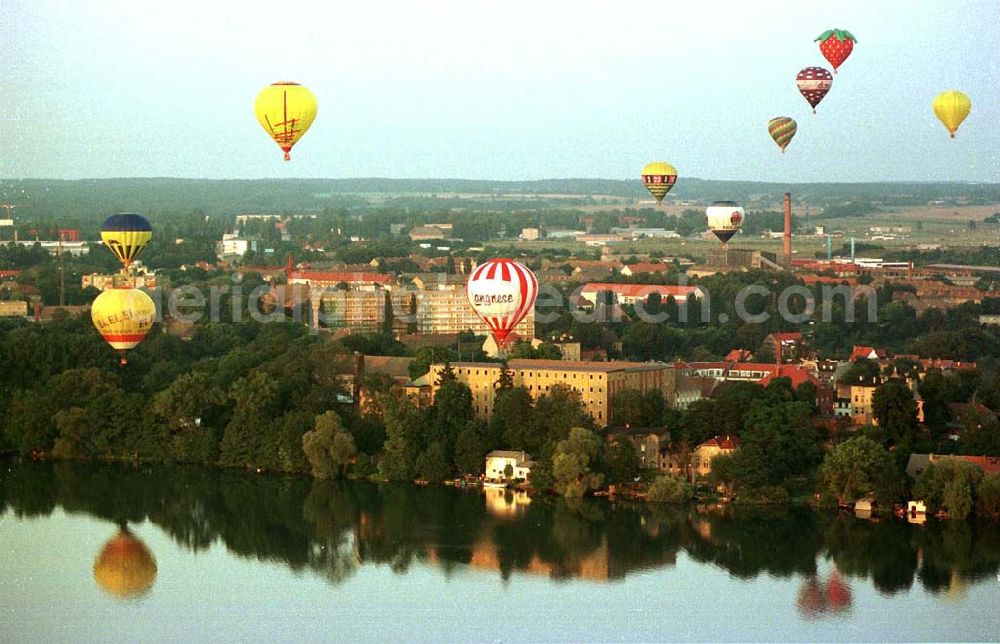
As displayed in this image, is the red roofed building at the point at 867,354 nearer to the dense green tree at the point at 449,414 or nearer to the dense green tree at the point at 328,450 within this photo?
the dense green tree at the point at 449,414

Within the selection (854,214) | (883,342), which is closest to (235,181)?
(854,214)

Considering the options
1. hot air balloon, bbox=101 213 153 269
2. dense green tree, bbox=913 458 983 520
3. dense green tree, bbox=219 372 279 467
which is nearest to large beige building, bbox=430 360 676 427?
dense green tree, bbox=219 372 279 467

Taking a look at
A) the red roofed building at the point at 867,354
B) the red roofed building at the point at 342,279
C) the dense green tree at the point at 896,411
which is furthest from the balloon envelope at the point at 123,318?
the red roofed building at the point at 342,279

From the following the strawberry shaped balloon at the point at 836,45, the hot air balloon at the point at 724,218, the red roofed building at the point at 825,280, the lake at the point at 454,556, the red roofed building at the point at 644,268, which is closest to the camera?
the lake at the point at 454,556

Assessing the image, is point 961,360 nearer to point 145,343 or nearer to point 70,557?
point 145,343

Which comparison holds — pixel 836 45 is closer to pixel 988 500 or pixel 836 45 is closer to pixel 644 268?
pixel 988 500

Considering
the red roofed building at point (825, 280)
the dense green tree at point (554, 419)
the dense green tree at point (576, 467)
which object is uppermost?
the red roofed building at point (825, 280)

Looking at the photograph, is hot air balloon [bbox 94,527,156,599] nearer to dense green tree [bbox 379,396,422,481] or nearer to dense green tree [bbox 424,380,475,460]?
dense green tree [bbox 379,396,422,481]
